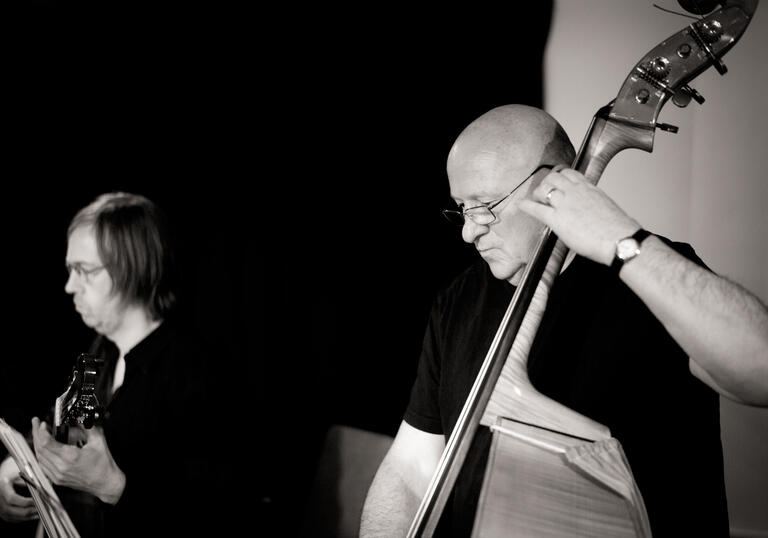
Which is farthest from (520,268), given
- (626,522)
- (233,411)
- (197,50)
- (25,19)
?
(25,19)

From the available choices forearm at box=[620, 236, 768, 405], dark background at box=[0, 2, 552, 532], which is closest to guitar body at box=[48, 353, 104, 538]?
dark background at box=[0, 2, 552, 532]

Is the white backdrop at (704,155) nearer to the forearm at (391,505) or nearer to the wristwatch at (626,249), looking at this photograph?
the forearm at (391,505)

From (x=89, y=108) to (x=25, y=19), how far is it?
44 centimetres

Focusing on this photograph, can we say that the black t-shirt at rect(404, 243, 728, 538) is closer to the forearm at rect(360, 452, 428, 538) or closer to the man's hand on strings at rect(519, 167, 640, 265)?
the forearm at rect(360, 452, 428, 538)

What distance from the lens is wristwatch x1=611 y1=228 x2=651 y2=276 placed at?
3.90 ft

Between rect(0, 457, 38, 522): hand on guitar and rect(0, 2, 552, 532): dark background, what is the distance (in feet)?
1.81

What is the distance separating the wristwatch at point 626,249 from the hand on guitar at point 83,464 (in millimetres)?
1494

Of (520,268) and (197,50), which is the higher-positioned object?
(197,50)

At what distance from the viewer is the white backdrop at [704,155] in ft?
7.27

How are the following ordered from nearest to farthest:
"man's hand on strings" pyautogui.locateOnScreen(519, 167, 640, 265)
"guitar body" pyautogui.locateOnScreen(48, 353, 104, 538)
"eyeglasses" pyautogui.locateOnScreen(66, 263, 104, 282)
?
"man's hand on strings" pyautogui.locateOnScreen(519, 167, 640, 265) < "guitar body" pyautogui.locateOnScreen(48, 353, 104, 538) < "eyeglasses" pyautogui.locateOnScreen(66, 263, 104, 282)

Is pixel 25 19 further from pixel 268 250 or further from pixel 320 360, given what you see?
pixel 320 360

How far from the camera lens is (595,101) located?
246 centimetres

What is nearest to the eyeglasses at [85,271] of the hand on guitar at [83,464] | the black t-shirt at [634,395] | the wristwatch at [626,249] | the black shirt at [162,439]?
the black shirt at [162,439]

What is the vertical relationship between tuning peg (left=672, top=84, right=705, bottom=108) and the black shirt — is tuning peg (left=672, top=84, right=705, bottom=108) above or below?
above
